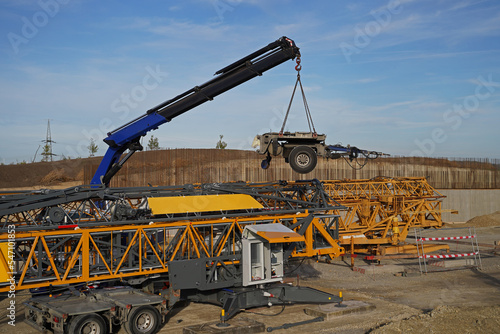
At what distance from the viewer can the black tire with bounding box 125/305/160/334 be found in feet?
42.2

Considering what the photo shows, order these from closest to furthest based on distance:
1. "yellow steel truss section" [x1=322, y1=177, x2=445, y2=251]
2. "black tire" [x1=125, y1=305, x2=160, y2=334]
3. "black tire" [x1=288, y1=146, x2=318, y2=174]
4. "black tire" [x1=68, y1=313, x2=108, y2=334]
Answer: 1. "black tire" [x1=68, y1=313, x2=108, y2=334]
2. "black tire" [x1=125, y1=305, x2=160, y2=334]
3. "black tire" [x1=288, y1=146, x2=318, y2=174]
4. "yellow steel truss section" [x1=322, y1=177, x2=445, y2=251]

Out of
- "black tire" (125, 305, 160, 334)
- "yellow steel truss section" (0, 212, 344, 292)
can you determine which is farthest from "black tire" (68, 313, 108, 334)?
"yellow steel truss section" (0, 212, 344, 292)

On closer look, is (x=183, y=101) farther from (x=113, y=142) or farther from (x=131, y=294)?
(x=131, y=294)

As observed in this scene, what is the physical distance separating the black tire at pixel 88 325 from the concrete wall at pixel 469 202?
138 feet

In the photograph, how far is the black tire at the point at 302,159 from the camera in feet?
57.4

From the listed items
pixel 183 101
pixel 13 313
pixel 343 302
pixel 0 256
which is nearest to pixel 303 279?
pixel 343 302

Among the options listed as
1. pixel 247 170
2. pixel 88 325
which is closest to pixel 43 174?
pixel 247 170

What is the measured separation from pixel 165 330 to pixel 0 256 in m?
4.93

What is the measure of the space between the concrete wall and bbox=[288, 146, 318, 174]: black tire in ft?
115

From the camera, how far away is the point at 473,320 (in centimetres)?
1331

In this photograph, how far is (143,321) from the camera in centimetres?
1321

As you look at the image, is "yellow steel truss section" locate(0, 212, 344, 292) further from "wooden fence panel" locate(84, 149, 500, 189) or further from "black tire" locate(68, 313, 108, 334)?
"wooden fence panel" locate(84, 149, 500, 189)

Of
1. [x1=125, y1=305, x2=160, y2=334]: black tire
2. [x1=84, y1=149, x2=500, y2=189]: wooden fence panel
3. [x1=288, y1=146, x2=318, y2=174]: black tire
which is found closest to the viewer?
[x1=125, y1=305, x2=160, y2=334]: black tire

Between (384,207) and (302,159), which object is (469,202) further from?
(302,159)
